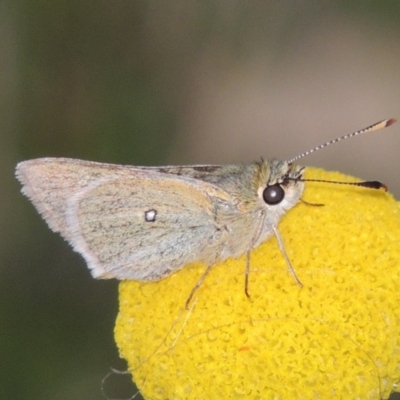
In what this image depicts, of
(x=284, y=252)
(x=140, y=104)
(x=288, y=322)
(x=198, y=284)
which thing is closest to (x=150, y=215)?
(x=198, y=284)

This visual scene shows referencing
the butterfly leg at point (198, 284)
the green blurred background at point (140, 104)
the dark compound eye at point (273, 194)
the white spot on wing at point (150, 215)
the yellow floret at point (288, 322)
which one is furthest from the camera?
the green blurred background at point (140, 104)

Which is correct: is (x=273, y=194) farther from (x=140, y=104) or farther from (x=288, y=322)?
(x=140, y=104)

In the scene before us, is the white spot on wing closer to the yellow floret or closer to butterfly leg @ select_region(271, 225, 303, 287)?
the yellow floret

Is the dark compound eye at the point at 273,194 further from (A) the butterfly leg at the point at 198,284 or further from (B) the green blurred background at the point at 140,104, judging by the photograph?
(B) the green blurred background at the point at 140,104

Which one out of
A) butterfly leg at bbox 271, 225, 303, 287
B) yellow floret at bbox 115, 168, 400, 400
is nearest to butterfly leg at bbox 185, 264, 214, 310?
yellow floret at bbox 115, 168, 400, 400

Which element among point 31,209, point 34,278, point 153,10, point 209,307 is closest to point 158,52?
point 153,10

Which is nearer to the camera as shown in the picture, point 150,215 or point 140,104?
point 150,215

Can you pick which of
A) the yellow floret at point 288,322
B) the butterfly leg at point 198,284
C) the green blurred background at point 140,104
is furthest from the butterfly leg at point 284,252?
the green blurred background at point 140,104
